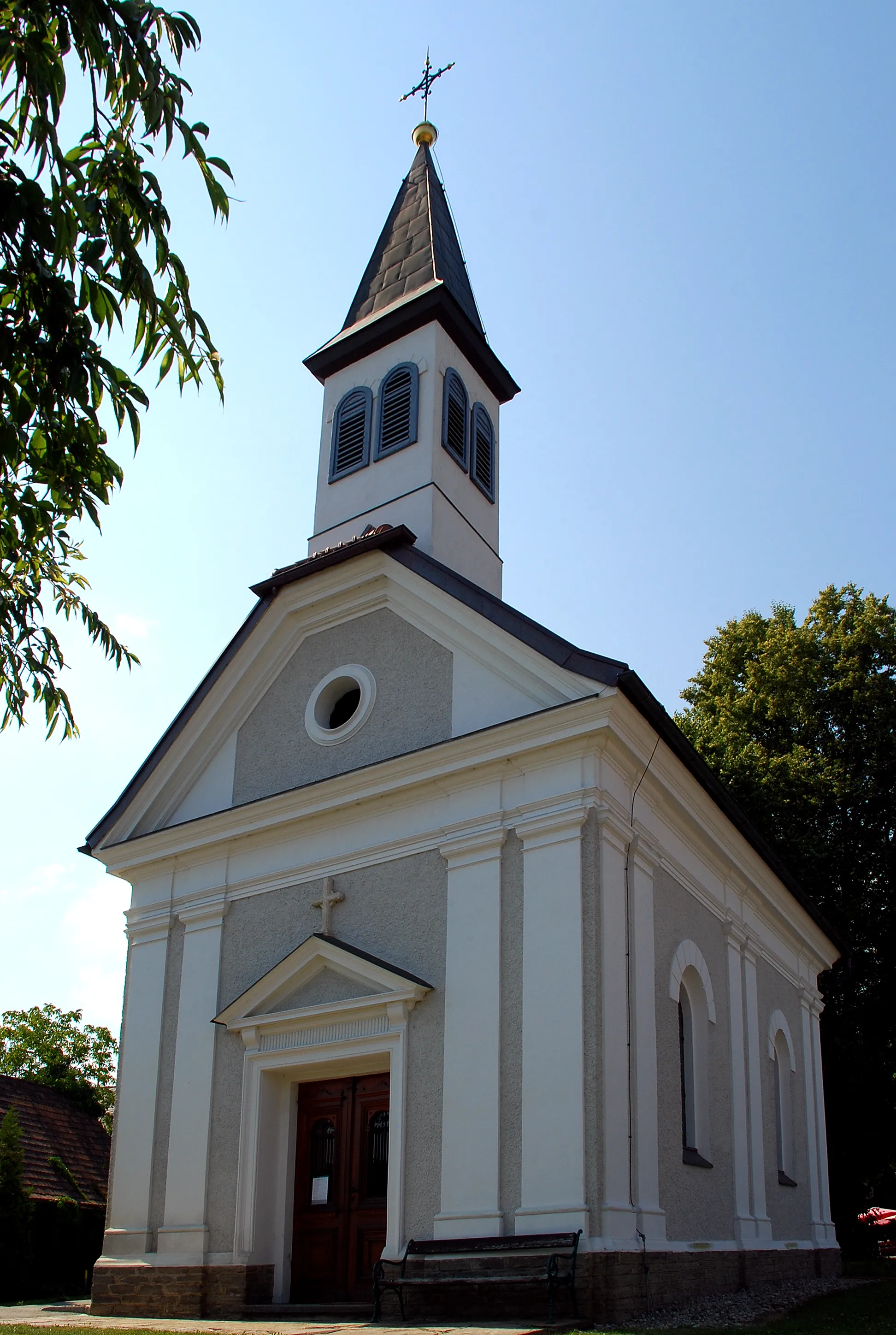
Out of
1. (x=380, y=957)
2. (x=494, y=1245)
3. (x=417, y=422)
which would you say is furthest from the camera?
(x=417, y=422)

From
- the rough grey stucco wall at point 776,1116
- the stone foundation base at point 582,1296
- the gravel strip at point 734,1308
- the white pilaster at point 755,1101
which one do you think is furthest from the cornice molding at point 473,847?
the rough grey stucco wall at point 776,1116

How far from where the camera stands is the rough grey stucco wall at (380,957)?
11852 millimetres

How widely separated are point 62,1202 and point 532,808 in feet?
40.2

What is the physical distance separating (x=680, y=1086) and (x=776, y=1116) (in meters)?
5.48

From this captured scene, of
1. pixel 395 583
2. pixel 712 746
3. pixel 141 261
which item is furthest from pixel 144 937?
pixel 712 746

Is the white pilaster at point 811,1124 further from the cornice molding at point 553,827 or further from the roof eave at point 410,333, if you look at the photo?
the roof eave at point 410,333

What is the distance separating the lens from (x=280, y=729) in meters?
15.4

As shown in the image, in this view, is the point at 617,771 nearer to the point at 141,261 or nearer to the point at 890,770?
the point at 141,261

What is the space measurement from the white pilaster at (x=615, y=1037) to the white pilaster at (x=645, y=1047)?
135 mm

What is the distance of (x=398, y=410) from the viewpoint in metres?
17.9

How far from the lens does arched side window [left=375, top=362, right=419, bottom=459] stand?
57.5ft

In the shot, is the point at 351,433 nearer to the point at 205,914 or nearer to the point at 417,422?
the point at 417,422

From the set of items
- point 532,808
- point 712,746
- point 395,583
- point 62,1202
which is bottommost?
point 62,1202

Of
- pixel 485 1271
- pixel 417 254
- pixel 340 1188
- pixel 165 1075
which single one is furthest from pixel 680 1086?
pixel 417 254
